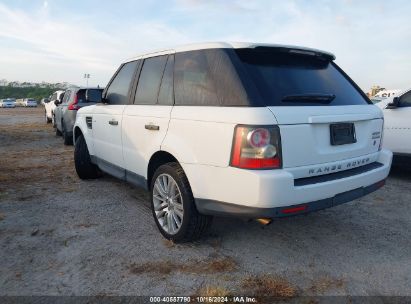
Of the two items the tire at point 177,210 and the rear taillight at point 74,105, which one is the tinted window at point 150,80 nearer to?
the tire at point 177,210

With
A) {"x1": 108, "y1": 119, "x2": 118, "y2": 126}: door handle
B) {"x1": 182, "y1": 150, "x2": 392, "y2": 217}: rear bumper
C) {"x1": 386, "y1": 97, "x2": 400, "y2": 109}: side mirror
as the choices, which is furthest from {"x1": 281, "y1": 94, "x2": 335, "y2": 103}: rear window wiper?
{"x1": 386, "y1": 97, "x2": 400, "y2": 109}: side mirror

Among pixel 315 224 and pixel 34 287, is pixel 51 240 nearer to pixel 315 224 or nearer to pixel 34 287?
pixel 34 287

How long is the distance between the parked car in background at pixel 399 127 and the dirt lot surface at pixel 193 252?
117cm

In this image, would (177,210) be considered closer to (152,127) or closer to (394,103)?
(152,127)

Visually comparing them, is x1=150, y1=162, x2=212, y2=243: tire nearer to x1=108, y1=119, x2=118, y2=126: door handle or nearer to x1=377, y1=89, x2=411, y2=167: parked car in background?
x1=108, y1=119, x2=118, y2=126: door handle

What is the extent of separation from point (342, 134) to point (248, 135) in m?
0.95

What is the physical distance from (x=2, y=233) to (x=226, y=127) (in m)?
2.64

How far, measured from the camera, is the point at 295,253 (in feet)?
10.6

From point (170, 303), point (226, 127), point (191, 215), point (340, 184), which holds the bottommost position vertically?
point (170, 303)

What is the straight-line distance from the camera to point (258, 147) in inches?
99.5

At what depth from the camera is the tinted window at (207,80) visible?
Answer: 108 inches

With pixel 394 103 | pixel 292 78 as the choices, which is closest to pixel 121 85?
pixel 292 78

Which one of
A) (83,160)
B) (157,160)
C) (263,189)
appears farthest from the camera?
(83,160)

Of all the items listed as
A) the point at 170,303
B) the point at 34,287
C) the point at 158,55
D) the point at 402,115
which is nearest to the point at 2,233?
the point at 34,287
